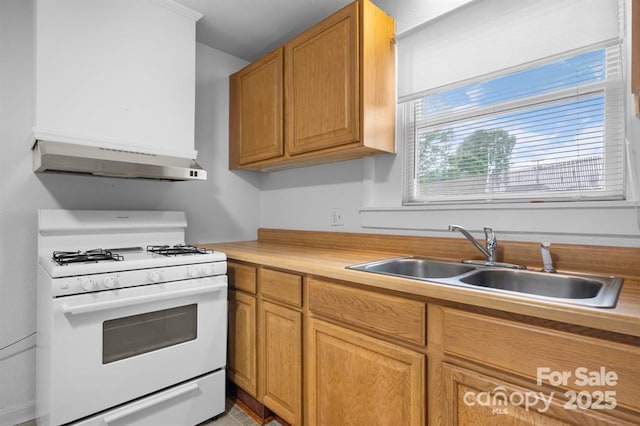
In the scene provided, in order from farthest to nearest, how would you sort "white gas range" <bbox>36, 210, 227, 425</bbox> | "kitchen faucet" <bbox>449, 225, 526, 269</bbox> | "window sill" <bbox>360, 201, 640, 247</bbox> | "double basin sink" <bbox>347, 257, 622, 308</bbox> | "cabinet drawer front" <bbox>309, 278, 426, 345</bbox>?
1. "kitchen faucet" <bbox>449, 225, 526, 269</bbox>
2. "white gas range" <bbox>36, 210, 227, 425</bbox>
3. "window sill" <bbox>360, 201, 640, 247</bbox>
4. "cabinet drawer front" <bbox>309, 278, 426, 345</bbox>
5. "double basin sink" <bbox>347, 257, 622, 308</bbox>

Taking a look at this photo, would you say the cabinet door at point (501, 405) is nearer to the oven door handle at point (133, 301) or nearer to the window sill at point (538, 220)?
the window sill at point (538, 220)

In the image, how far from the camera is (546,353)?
2.96ft

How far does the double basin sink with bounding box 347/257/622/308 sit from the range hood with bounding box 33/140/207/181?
121 cm

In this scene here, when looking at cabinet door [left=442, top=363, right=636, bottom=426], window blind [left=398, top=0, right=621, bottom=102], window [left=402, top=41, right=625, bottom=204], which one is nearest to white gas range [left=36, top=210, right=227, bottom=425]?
cabinet door [left=442, top=363, right=636, bottom=426]

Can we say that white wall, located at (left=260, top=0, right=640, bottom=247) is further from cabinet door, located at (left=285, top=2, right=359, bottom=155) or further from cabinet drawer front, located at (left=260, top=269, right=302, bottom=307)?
cabinet drawer front, located at (left=260, top=269, right=302, bottom=307)

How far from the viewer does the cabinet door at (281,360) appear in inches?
63.6

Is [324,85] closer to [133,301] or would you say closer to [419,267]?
[419,267]

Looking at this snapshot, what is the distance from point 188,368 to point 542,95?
2208mm

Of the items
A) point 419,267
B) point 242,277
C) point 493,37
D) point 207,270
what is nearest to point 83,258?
point 207,270

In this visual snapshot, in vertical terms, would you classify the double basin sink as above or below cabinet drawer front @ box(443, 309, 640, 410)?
above

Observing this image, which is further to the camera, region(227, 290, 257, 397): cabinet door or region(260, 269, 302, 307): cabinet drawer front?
region(227, 290, 257, 397): cabinet door

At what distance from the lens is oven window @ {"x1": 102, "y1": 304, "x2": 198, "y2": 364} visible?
1.53 m

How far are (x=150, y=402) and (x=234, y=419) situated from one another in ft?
1.68

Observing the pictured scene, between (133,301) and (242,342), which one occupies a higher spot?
(133,301)
